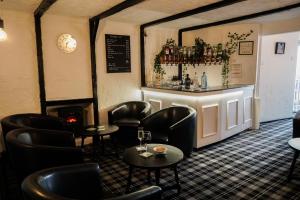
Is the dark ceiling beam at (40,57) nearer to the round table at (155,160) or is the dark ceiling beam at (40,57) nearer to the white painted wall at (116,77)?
the white painted wall at (116,77)

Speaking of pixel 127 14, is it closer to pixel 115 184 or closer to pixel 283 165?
pixel 115 184

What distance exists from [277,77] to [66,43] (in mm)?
5069

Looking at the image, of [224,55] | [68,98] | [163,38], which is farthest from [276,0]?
[68,98]

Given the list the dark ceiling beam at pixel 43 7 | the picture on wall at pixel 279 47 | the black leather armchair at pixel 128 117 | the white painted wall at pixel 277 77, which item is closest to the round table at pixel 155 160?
the black leather armchair at pixel 128 117

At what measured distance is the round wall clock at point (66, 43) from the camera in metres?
4.16

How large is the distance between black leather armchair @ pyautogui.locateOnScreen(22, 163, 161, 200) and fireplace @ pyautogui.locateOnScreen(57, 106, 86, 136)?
105 inches

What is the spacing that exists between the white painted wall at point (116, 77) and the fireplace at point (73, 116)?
0.47m

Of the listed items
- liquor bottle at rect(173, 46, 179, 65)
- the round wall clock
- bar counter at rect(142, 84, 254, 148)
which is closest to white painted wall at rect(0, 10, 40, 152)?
the round wall clock

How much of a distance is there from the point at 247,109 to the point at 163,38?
2.53 meters

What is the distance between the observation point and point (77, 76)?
4.42m

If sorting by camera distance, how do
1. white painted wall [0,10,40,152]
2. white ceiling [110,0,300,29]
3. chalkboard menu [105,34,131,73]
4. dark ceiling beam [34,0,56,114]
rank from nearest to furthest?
white ceiling [110,0,300,29]
white painted wall [0,10,40,152]
dark ceiling beam [34,0,56,114]
chalkboard menu [105,34,131,73]

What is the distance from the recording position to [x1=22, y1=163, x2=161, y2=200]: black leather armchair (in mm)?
1323

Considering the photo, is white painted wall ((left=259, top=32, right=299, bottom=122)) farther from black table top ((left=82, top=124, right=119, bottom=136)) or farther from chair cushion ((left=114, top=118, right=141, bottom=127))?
black table top ((left=82, top=124, right=119, bottom=136))

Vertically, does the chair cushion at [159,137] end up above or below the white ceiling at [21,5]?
below
